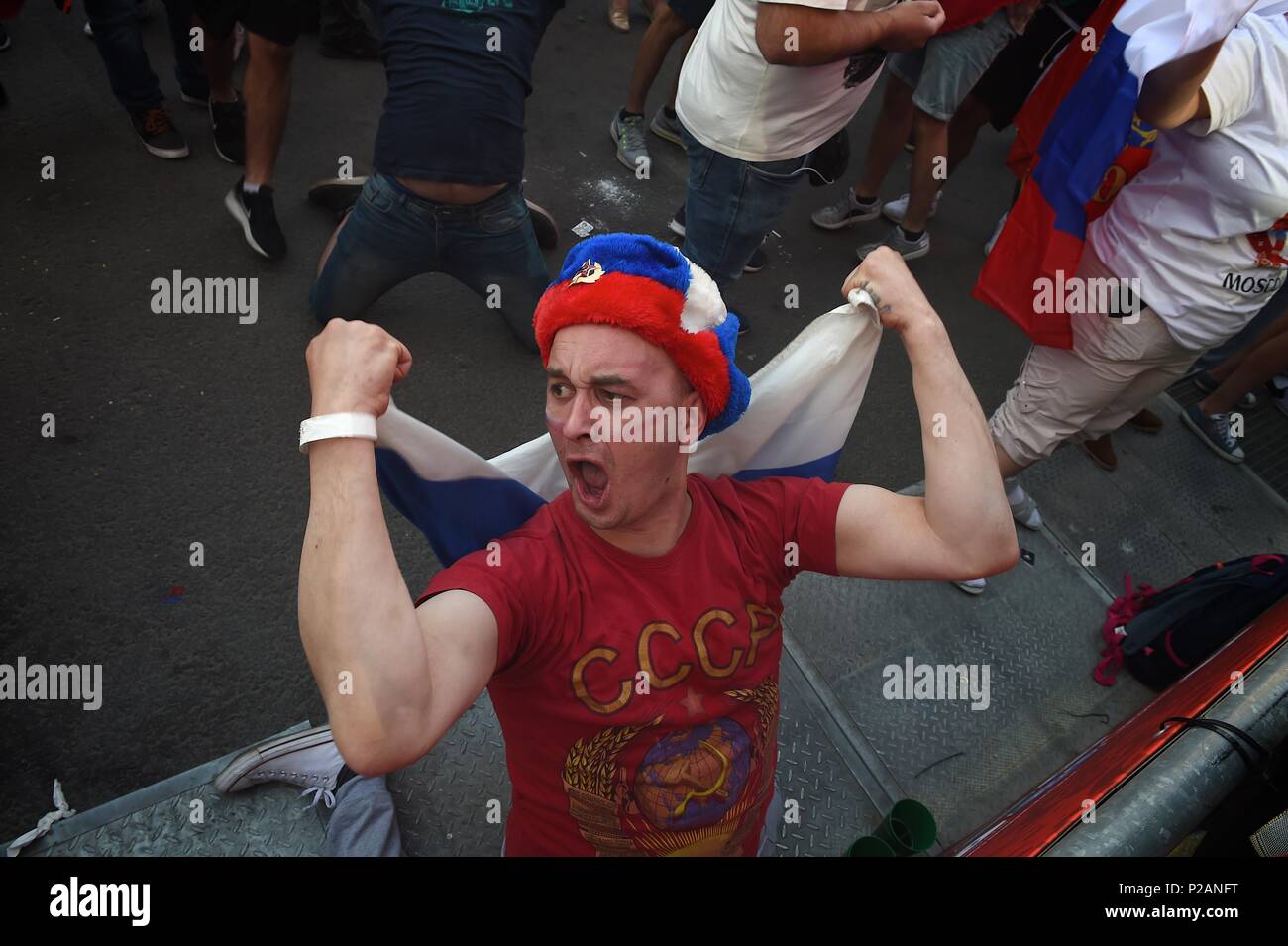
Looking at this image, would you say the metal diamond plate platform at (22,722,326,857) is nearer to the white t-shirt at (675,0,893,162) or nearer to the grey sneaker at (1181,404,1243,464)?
the white t-shirt at (675,0,893,162)

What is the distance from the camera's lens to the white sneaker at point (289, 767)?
101 inches

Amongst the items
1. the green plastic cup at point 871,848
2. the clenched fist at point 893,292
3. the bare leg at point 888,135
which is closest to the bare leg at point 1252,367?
the bare leg at point 888,135

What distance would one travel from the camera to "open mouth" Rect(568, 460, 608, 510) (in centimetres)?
188

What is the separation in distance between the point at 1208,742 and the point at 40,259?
16.6ft

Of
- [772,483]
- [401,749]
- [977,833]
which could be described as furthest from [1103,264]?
[401,749]

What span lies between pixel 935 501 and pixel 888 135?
3.99 m

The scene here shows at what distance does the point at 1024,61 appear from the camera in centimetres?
524

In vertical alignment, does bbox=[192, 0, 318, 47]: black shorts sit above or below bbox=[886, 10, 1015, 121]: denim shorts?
below

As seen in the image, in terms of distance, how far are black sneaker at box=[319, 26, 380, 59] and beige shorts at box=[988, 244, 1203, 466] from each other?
4905 millimetres

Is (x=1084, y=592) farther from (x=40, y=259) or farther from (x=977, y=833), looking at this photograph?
(x=40, y=259)

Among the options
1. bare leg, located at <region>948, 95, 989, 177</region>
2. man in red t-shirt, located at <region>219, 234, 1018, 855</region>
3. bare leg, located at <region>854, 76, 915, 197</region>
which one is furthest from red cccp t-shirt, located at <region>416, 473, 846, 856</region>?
bare leg, located at <region>948, 95, 989, 177</region>

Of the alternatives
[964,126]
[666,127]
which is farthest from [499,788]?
[964,126]

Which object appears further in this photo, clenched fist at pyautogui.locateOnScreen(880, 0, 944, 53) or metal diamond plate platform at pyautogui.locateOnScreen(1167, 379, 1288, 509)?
metal diamond plate platform at pyautogui.locateOnScreen(1167, 379, 1288, 509)

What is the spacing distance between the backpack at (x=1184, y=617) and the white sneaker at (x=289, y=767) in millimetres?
2975
